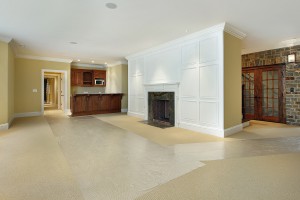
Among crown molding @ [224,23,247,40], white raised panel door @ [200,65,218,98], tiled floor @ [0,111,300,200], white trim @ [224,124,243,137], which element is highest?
crown molding @ [224,23,247,40]

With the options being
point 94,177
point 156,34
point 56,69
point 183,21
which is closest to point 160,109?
point 156,34

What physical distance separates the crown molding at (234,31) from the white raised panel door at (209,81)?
915mm

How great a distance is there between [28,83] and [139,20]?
640 centimetres

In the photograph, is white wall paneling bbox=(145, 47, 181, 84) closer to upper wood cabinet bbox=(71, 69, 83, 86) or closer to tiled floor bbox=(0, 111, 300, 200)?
tiled floor bbox=(0, 111, 300, 200)

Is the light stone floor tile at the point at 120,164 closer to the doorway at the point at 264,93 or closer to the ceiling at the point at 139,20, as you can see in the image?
the ceiling at the point at 139,20

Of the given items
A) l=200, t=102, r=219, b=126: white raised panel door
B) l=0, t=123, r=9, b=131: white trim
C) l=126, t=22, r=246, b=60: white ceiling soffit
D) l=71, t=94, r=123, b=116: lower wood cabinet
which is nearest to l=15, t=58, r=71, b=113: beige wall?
l=71, t=94, r=123, b=116: lower wood cabinet

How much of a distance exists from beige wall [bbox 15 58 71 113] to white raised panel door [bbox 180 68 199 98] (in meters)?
Answer: 6.42

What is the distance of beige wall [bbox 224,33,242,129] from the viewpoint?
4219mm

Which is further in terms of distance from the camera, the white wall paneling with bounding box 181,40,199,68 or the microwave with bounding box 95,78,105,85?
the microwave with bounding box 95,78,105,85

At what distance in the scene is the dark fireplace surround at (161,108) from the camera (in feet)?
18.3

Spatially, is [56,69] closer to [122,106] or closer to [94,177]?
[122,106]

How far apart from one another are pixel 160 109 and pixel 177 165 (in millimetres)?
3774

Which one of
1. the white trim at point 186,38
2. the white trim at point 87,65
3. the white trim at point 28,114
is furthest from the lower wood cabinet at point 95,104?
the white trim at point 186,38

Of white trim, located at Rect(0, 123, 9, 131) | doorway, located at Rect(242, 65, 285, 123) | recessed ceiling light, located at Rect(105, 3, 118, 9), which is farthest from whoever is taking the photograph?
doorway, located at Rect(242, 65, 285, 123)
